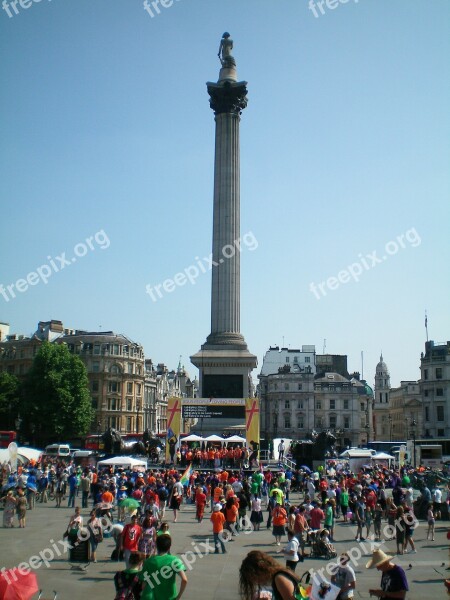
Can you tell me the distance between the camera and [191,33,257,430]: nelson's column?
202 feet

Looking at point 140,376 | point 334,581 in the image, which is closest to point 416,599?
point 334,581

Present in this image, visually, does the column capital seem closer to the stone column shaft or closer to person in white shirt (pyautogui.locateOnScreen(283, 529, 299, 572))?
the stone column shaft

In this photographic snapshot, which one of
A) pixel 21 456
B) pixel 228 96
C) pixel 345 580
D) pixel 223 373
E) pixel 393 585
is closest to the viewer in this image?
pixel 393 585

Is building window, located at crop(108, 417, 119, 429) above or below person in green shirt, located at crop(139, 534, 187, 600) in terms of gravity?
above

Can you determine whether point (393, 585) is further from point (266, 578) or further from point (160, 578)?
point (266, 578)

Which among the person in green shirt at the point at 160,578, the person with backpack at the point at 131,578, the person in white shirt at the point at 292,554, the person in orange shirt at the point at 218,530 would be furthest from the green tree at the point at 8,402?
the person in green shirt at the point at 160,578

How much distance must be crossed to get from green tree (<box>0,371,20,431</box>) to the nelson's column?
91.6 ft

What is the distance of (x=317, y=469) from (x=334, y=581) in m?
30.5

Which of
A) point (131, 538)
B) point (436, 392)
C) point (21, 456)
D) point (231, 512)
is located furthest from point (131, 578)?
point (436, 392)

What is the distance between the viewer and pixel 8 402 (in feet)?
251

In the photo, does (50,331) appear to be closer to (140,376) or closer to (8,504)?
(140,376)

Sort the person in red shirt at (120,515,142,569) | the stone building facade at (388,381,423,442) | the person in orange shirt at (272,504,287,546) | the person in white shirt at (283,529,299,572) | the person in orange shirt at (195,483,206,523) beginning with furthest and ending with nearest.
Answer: the stone building facade at (388,381,423,442) → the person in orange shirt at (195,483,206,523) → the person in orange shirt at (272,504,287,546) → the person in red shirt at (120,515,142,569) → the person in white shirt at (283,529,299,572)

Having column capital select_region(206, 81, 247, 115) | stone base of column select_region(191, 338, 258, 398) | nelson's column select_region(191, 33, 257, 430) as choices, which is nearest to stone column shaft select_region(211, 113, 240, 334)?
nelson's column select_region(191, 33, 257, 430)

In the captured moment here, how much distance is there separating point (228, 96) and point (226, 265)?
1987 cm
